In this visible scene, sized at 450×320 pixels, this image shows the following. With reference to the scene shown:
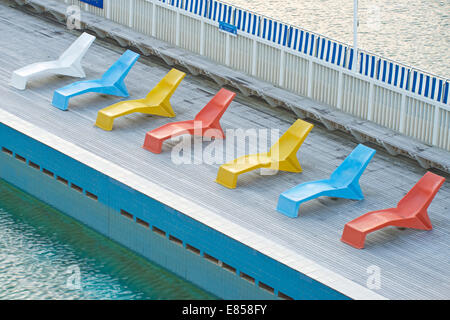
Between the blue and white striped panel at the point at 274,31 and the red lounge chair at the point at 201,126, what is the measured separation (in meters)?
1.99

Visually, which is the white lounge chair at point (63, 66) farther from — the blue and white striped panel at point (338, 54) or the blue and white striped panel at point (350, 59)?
the blue and white striped panel at point (350, 59)

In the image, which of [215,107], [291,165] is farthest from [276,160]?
[215,107]

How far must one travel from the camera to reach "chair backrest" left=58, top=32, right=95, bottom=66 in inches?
791

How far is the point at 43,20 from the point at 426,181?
1187cm

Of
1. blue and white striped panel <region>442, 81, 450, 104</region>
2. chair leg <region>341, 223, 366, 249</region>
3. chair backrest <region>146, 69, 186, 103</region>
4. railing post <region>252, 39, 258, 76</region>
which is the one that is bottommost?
chair leg <region>341, 223, 366, 249</region>

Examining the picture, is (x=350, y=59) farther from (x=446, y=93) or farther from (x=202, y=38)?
(x=202, y=38)

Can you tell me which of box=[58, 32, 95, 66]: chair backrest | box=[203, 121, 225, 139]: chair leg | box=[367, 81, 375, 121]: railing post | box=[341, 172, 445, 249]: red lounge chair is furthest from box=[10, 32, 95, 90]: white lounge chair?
box=[341, 172, 445, 249]: red lounge chair

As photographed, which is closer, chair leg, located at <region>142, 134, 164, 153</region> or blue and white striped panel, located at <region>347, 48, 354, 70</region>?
chair leg, located at <region>142, 134, 164, 153</region>

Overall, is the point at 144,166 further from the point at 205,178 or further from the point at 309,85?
the point at 309,85

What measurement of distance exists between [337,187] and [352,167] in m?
0.49

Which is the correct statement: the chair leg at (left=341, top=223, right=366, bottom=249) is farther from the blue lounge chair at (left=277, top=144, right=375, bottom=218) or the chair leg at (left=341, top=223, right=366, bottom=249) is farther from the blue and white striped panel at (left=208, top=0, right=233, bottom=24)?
the blue and white striped panel at (left=208, top=0, right=233, bottom=24)

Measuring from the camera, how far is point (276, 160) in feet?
53.9

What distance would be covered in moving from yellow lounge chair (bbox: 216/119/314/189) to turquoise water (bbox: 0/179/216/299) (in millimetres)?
1859
